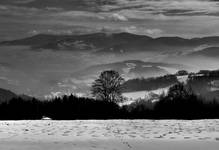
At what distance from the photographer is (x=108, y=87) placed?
9844 cm

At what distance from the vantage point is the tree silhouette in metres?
96.6

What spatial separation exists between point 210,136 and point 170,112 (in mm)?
57231

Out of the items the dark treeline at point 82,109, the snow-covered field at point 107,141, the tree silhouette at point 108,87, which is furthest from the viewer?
the tree silhouette at point 108,87

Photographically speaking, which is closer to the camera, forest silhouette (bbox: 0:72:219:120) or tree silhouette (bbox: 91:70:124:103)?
forest silhouette (bbox: 0:72:219:120)

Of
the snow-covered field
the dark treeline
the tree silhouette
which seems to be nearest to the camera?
the snow-covered field

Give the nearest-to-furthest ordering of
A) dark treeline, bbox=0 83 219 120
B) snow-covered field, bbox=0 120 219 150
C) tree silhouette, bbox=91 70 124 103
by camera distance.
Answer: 1. snow-covered field, bbox=0 120 219 150
2. dark treeline, bbox=0 83 219 120
3. tree silhouette, bbox=91 70 124 103

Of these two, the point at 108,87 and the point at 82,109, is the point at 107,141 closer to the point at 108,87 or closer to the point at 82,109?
the point at 82,109

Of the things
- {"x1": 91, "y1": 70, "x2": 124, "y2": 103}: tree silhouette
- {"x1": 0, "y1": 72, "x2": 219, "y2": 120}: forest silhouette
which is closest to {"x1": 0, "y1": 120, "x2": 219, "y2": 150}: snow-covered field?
{"x1": 0, "y1": 72, "x2": 219, "y2": 120}: forest silhouette

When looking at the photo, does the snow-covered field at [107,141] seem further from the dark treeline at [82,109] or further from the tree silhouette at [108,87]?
the tree silhouette at [108,87]

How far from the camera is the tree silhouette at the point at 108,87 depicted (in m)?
96.6

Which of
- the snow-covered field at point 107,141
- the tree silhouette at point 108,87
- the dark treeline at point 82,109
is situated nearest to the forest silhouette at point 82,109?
the dark treeline at point 82,109

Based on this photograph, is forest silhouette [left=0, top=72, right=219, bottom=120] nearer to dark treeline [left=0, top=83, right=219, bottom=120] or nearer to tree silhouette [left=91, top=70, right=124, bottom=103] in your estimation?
dark treeline [left=0, top=83, right=219, bottom=120]

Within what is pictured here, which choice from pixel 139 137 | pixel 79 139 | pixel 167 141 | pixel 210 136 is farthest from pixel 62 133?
pixel 210 136

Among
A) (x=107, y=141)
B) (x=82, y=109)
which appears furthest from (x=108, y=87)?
(x=107, y=141)
